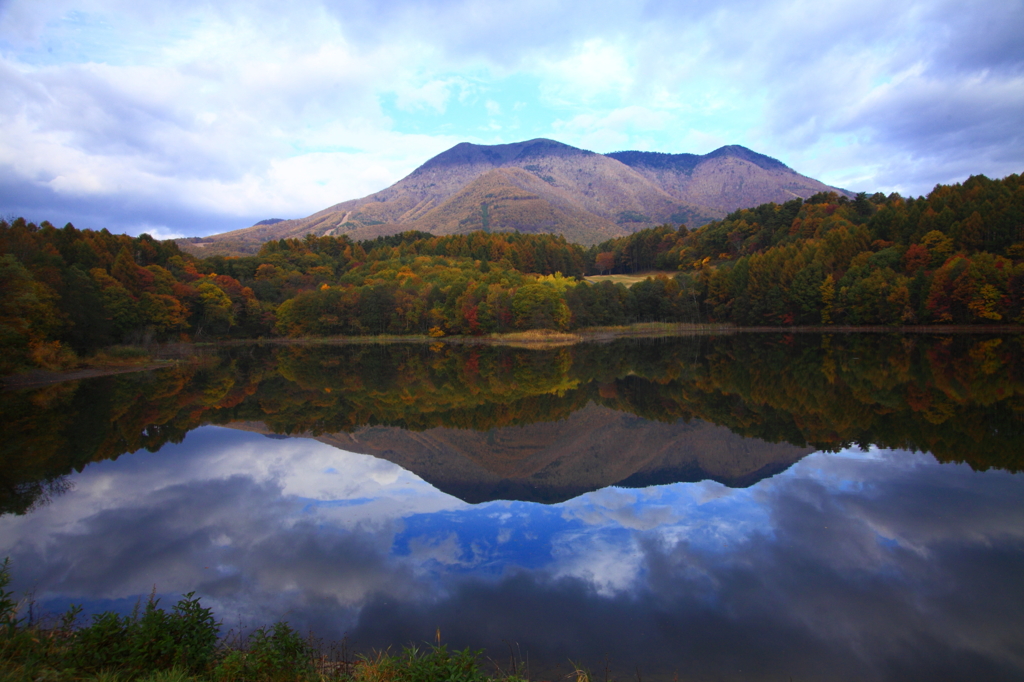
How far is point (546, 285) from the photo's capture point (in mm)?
77062

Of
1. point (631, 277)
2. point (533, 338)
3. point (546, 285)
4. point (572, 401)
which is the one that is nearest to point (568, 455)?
point (572, 401)

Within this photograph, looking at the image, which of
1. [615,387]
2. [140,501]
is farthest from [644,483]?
[615,387]

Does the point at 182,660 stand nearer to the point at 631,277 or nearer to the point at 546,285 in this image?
the point at 546,285

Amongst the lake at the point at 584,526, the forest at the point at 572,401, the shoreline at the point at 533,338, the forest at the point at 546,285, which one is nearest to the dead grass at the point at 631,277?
the forest at the point at 546,285

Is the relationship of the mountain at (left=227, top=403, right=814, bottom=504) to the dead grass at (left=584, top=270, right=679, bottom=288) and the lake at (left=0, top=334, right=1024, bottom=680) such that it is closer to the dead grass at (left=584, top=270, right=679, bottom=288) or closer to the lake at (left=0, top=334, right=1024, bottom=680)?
the lake at (left=0, top=334, right=1024, bottom=680)

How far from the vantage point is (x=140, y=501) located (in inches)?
Answer: 446

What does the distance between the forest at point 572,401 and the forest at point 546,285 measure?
35.0ft

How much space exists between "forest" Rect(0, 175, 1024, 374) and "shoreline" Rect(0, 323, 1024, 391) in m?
1.28

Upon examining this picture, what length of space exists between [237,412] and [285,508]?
13.7 m

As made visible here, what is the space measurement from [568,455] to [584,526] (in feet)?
16.9

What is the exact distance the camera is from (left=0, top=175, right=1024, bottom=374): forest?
4031cm

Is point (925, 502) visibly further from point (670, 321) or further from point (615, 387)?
point (670, 321)

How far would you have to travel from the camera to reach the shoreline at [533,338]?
4109 centimetres

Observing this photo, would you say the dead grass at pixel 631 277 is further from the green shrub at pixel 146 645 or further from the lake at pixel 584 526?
the green shrub at pixel 146 645
